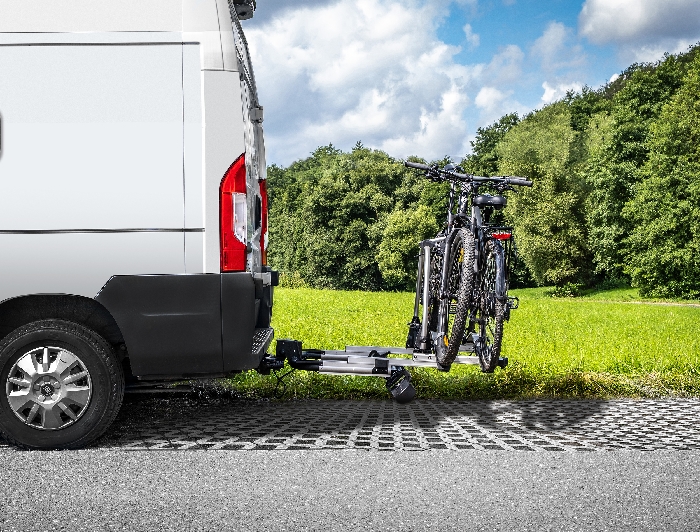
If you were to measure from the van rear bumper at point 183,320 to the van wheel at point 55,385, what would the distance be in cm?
26

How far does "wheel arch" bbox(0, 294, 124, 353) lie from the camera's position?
492cm

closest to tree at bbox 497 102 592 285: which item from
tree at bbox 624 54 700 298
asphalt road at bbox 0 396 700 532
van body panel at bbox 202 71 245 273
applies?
tree at bbox 624 54 700 298

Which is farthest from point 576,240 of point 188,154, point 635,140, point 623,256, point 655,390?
point 188,154

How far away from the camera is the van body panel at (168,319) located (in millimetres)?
4770

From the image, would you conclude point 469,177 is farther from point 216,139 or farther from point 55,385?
point 55,385

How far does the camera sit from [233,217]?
15.8 ft

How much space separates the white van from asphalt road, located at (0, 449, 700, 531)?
544 millimetres

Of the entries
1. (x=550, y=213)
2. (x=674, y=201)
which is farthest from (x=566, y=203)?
(x=674, y=201)

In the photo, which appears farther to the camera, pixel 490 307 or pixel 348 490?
pixel 490 307

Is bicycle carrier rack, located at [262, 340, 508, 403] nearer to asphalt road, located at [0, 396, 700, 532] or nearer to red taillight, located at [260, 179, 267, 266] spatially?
asphalt road, located at [0, 396, 700, 532]

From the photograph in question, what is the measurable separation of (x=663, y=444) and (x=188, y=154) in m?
3.61

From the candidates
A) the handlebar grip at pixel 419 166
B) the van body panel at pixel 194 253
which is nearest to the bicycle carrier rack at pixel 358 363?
the van body panel at pixel 194 253

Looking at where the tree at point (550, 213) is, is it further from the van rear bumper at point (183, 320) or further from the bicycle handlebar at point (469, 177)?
the van rear bumper at point (183, 320)

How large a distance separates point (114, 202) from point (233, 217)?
723mm
